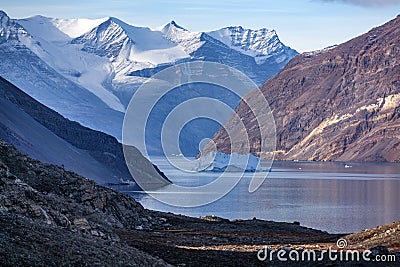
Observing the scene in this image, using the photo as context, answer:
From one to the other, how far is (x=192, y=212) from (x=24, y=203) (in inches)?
1653

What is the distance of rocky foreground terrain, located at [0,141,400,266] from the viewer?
1609 centimetres

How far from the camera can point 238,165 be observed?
14300 centimetres

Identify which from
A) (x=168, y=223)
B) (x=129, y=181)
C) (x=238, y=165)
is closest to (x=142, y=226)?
(x=168, y=223)

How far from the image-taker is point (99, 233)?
2275 centimetres

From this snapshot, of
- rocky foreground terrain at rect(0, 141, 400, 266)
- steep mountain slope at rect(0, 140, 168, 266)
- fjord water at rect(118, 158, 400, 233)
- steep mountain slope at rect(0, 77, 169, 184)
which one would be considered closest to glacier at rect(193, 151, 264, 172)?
steep mountain slope at rect(0, 77, 169, 184)

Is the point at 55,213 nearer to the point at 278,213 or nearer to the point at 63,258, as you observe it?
the point at 63,258

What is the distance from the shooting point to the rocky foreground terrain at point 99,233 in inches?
634

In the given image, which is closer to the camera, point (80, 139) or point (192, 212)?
point (192, 212)

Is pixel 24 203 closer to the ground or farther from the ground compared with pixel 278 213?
closer to the ground

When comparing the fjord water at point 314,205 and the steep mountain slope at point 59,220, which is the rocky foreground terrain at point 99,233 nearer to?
the steep mountain slope at point 59,220

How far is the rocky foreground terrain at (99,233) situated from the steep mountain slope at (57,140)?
157 feet

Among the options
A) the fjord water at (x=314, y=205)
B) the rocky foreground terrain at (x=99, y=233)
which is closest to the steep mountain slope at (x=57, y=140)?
the fjord water at (x=314, y=205)

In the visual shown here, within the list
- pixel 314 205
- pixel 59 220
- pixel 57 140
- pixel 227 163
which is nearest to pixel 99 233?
pixel 59 220

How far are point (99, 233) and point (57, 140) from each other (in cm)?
7795
